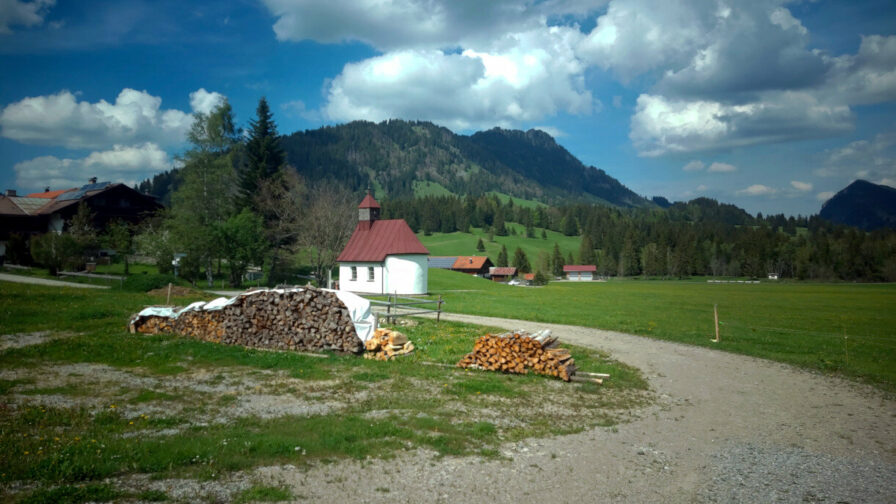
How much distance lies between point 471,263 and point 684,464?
390 feet

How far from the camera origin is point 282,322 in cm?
1639

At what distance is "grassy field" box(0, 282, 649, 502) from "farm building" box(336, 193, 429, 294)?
28352 millimetres

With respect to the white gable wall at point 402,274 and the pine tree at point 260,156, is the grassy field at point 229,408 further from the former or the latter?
the pine tree at point 260,156

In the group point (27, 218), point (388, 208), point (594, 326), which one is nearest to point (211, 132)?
point (27, 218)

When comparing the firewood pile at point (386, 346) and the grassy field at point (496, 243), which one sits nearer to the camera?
the firewood pile at point (386, 346)

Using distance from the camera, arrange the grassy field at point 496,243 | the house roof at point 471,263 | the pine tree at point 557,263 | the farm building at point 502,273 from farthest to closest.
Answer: the grassy field at point 496,243 < the pine tree at point 557,263 < the farm building at point 502,273 < the house roof at point 471,263

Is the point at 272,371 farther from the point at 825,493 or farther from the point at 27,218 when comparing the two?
the point at 27,218

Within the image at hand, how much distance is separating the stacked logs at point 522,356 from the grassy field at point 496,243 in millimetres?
129631

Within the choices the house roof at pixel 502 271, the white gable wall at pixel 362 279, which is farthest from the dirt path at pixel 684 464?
the house roof at pixel 502 271

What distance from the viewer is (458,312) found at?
3122 centimetres

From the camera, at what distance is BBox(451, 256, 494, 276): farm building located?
126 meters

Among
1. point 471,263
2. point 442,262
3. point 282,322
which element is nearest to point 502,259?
point 471,263

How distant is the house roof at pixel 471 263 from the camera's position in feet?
413

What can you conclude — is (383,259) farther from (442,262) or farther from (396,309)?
(442,262)
